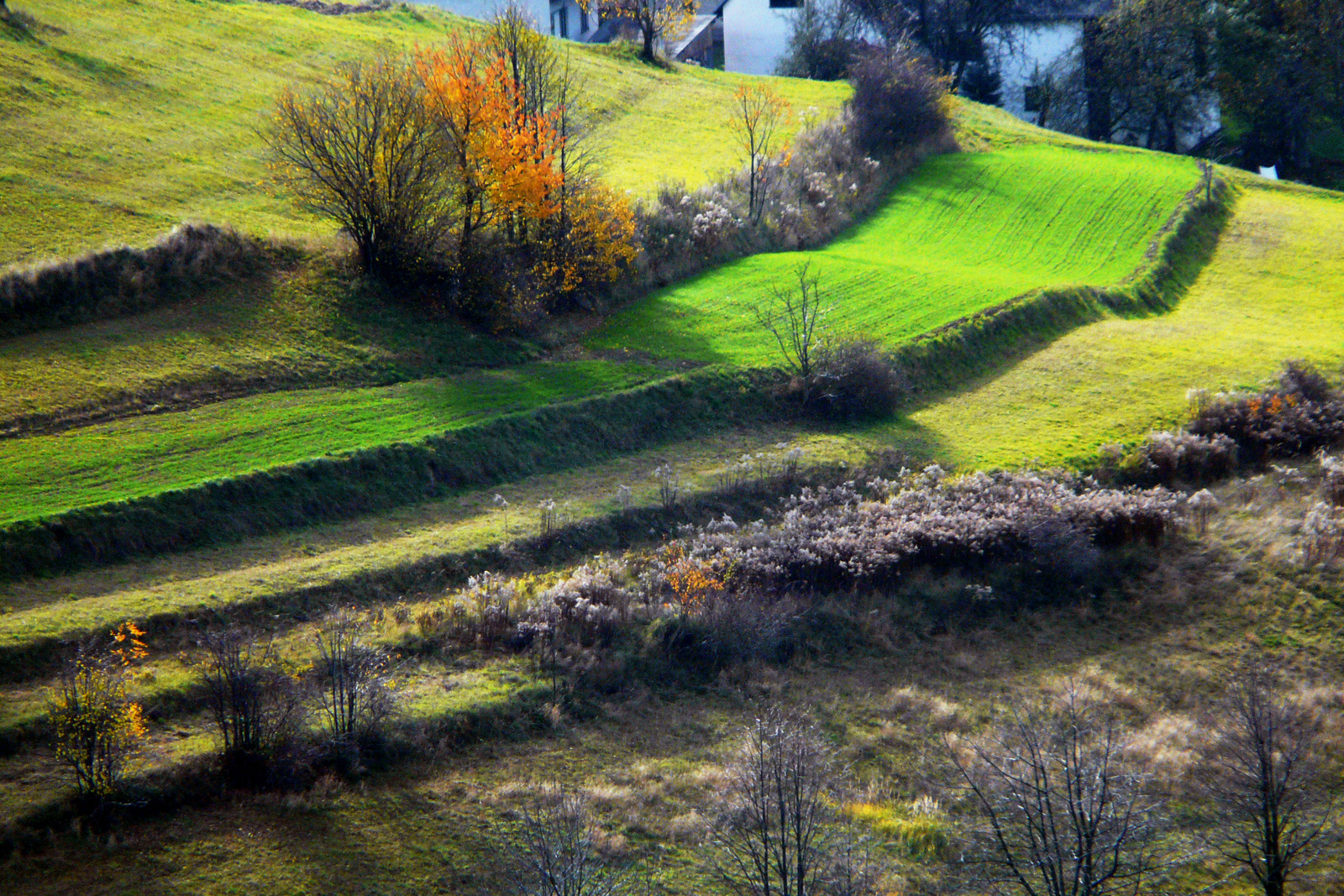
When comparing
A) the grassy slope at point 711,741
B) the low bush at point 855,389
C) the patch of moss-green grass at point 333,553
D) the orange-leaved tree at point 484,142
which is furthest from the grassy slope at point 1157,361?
the orange-leaved tree at point 484,142

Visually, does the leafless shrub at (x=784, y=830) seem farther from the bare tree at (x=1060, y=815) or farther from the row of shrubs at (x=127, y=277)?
the row of shrubs at (x=127, y=277)

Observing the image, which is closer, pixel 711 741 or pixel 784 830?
pixel 784 830

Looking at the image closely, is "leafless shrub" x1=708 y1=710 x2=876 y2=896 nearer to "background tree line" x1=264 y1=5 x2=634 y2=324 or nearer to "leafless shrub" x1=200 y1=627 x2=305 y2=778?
"leafless shrub" x1=200 y1=627 x2=305 y2=778

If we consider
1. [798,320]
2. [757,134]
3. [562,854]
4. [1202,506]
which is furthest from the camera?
[757,134]

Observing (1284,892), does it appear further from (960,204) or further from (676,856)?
(960,204)

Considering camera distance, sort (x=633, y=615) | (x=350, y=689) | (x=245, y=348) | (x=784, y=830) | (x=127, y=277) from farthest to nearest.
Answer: (x=127, y=277), (x=245, y=348), (x=633, y=615), (x=350, y=689), (x=784, y=830)

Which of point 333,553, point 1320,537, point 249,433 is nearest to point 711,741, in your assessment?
point 333,553

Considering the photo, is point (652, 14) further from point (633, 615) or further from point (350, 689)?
point (350, 689)
